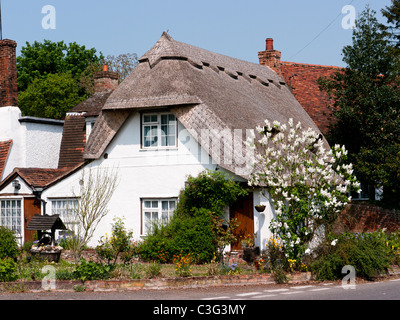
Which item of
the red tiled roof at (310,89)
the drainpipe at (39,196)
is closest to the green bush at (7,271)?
the drainpipe at (39,196)

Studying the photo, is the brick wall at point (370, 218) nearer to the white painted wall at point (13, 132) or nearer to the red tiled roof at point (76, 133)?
the red tiled roof at point (76, 133)

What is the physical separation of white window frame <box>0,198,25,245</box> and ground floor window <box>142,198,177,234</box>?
547 cm

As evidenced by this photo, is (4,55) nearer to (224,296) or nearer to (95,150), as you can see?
(95,150)

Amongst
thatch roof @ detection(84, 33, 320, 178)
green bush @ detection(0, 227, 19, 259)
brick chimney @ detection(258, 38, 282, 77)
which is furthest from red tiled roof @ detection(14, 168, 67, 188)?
brick chimney @ detection(258, 38, 282, 77)

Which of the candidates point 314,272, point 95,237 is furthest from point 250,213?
point 95,237

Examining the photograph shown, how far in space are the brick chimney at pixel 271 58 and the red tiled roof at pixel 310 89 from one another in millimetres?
844

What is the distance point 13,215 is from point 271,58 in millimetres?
14654

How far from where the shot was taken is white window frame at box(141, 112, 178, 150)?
22.5 m

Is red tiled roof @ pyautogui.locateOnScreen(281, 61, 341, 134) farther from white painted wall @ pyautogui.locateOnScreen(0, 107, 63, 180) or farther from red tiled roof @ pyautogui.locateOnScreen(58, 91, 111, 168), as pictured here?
white painted wall @ pyautogui.locateOnScreen(0, 107, 63, 180)

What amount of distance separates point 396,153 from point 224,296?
12866mm

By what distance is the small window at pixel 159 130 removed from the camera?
73.8 ft

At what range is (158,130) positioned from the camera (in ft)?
74.4

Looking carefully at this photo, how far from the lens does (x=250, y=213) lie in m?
20.7

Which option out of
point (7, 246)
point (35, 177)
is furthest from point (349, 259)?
point (35, 177)
